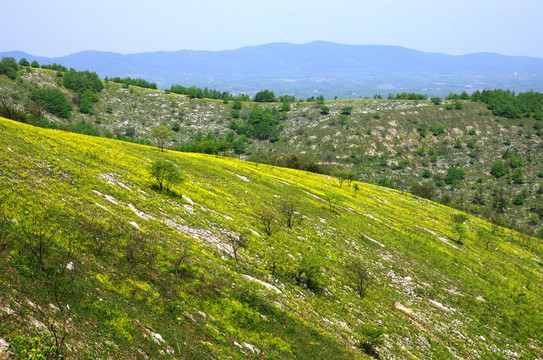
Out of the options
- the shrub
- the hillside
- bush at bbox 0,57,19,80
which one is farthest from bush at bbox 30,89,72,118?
the shrub

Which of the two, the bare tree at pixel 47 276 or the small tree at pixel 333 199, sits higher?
the bare tree at pixel 47 276

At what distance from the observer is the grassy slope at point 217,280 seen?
1257 cm

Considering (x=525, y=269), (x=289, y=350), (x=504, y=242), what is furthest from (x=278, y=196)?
(x=504, y=242)

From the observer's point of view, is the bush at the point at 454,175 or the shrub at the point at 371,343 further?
the bush at the point at 454,175

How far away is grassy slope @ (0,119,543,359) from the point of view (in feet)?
41.2

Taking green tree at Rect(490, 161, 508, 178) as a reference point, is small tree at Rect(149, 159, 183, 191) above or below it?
→ above

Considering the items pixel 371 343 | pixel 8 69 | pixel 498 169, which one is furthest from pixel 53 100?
pixel 498 169

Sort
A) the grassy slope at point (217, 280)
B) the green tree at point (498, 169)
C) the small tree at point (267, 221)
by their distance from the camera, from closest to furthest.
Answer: the grassy slope at point (217, 280)
the small tree at point (267, 221)
the green tree at point (498, 169)

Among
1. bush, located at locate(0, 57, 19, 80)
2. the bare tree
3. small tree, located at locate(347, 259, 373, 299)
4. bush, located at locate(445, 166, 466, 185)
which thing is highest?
bush, located at locate(0, 57, 19, 80)

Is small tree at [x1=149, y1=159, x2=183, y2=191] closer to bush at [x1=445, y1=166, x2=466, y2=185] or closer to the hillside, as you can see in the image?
the hillside

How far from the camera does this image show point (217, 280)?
62.4 feet

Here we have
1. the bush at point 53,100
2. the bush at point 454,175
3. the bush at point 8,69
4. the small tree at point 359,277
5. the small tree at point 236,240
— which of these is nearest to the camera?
the small tree at point 236,240

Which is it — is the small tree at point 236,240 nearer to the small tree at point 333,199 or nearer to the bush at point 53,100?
the small tree at point 333,199

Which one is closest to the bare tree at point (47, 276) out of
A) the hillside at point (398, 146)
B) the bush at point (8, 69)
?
the hillside at point (398, 146)
